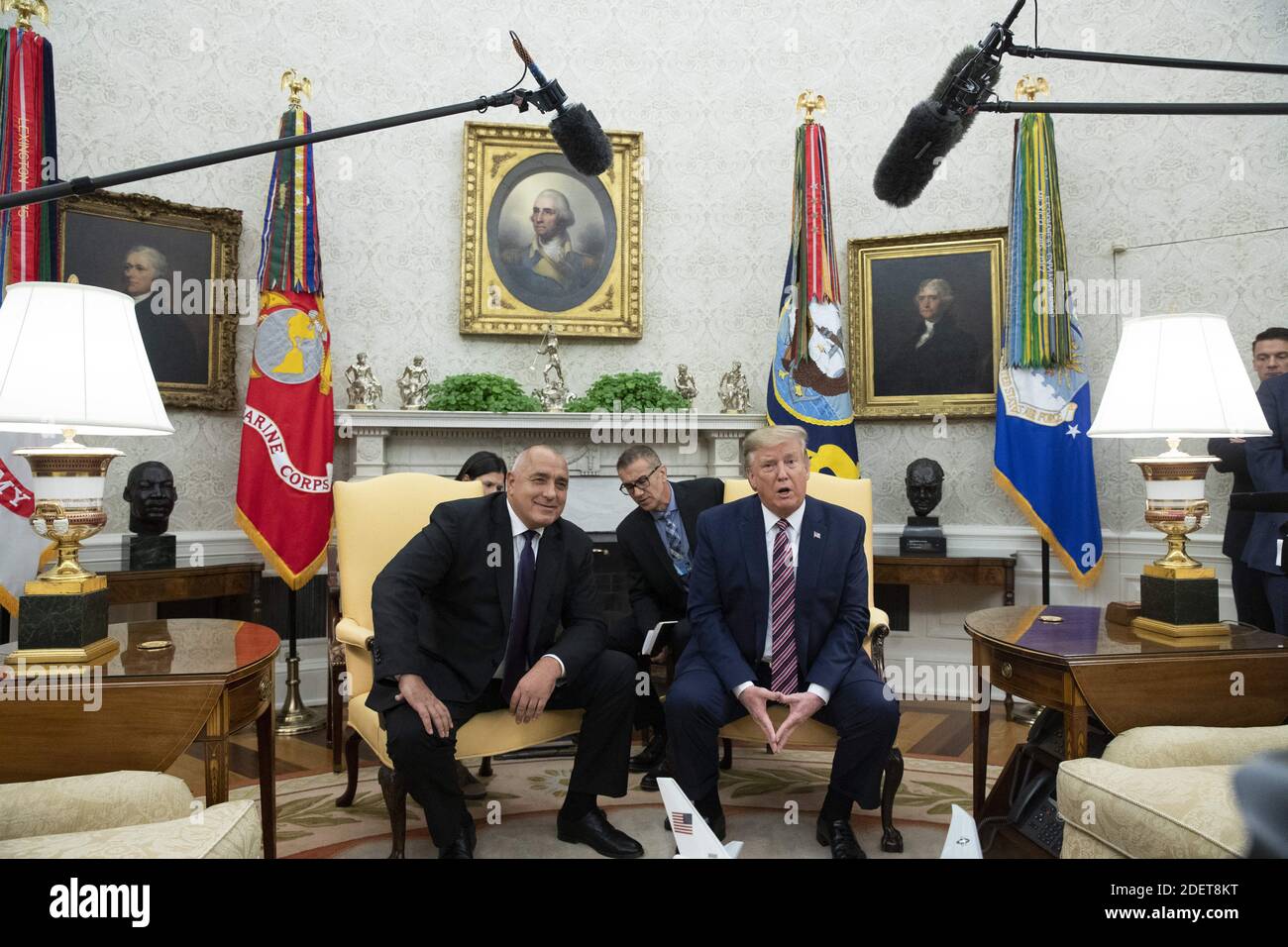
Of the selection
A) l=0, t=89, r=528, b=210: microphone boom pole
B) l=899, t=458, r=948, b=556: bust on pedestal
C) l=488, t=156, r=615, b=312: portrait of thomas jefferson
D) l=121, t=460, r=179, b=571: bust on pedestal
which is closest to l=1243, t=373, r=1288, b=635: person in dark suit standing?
l=899, t=458, r=948, b=556: bust on pedestal

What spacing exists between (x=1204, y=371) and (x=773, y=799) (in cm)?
223

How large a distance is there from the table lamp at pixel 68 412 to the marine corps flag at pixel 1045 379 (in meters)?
4.39

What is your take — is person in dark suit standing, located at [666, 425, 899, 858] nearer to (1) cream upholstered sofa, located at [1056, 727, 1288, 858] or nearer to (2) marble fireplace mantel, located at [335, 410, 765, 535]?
(1) cream upholstered sofa, located at [1056, 727, 1288, 858]

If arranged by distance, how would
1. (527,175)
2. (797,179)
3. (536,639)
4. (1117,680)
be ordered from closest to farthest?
(1117,680) → (536,639) → (797,179) → (527,175)

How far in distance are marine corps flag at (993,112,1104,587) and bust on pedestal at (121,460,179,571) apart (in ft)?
15.7

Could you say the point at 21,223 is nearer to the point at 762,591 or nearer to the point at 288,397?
the point at 288,397

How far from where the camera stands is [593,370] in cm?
543

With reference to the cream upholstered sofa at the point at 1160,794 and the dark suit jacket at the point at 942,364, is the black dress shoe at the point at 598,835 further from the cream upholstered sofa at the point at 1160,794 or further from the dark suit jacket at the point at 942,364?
the dark suit jacket at the point at 942,364

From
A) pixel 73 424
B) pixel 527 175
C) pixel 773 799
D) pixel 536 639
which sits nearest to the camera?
pixel 73 424

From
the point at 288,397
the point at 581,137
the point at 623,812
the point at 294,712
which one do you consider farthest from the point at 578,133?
the point at 294,712

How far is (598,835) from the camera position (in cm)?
277

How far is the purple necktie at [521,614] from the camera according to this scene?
281 cm
